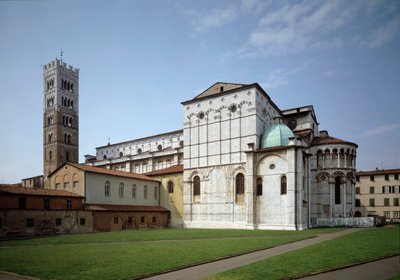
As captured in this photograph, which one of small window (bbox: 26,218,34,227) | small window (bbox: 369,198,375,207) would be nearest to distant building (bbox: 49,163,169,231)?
small window (bbox: 26,218,34,227)

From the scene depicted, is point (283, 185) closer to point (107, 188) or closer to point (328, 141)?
point (328, 141)

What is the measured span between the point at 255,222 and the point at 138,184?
58.6 ft

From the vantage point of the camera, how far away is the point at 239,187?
43.7m

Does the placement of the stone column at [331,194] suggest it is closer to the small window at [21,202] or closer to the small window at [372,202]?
the small window at [372,202]

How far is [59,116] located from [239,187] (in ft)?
182

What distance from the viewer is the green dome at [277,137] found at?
4166cm

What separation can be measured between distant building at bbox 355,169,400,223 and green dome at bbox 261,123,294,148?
120 ft

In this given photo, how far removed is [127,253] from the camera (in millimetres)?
17656

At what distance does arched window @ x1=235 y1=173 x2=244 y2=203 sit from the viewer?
4338cm

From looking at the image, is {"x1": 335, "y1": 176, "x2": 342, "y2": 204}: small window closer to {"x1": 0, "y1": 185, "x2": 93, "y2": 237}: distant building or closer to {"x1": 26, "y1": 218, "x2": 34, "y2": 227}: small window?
{"x1": 0, "y1": 185, "x2": 93, "y2": 237}: distant building

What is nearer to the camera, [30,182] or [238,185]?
[238,185]

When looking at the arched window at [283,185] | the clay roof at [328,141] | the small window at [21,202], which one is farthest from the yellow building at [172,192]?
the small window at [21,202]

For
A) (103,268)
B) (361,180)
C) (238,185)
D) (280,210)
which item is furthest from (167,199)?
(361,180)

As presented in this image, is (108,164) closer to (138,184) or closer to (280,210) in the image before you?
(138,184)
